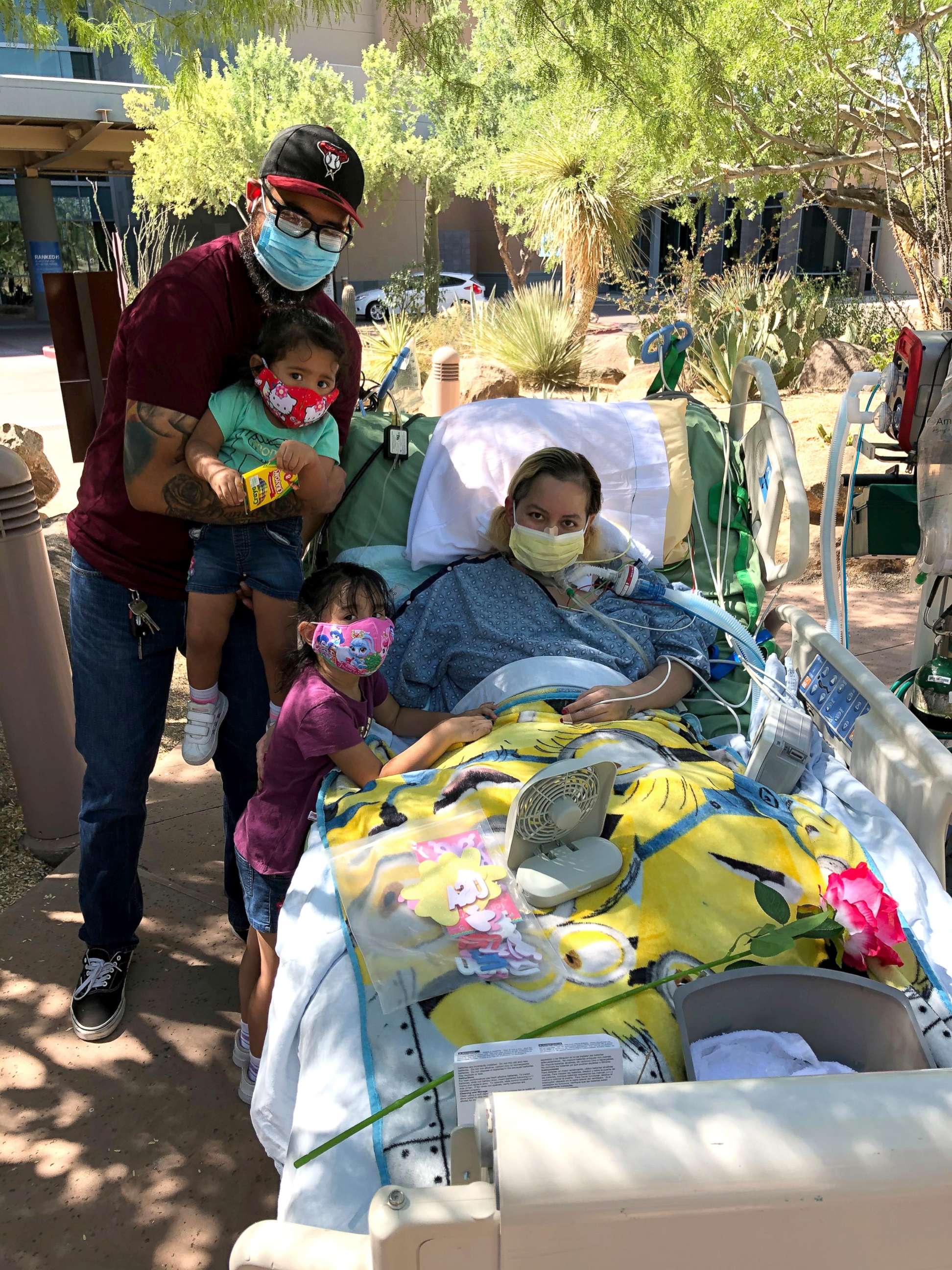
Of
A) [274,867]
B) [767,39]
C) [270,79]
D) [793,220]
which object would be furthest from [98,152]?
[274,867]

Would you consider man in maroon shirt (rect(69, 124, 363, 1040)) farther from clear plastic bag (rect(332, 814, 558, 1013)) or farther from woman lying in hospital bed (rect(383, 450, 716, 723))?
clear plastic bag (rect(332, 814, 558, 1013))

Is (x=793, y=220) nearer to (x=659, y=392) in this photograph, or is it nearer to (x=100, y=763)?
(x=659, y=392)

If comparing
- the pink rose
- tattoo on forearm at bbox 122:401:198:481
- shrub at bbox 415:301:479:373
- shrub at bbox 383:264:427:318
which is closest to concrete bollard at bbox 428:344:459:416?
shrub at bbox 415:301:479:373

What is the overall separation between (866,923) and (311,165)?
1926mm

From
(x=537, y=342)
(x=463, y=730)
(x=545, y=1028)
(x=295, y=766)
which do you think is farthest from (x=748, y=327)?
(x=545, y=1028)

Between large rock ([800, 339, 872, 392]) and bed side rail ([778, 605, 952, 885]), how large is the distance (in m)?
7.91

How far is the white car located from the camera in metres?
20.3

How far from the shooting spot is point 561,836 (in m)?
1.87

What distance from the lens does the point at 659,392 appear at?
3873 mm

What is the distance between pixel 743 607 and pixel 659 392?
107cm

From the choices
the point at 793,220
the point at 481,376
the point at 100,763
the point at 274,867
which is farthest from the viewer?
the point at 793,220

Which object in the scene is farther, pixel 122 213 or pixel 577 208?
pixel 122 213

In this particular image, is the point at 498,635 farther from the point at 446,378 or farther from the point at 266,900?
the point at 446,378

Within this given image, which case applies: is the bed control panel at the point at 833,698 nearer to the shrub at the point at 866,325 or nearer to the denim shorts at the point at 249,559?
the denim shorts at the point at 249,559
